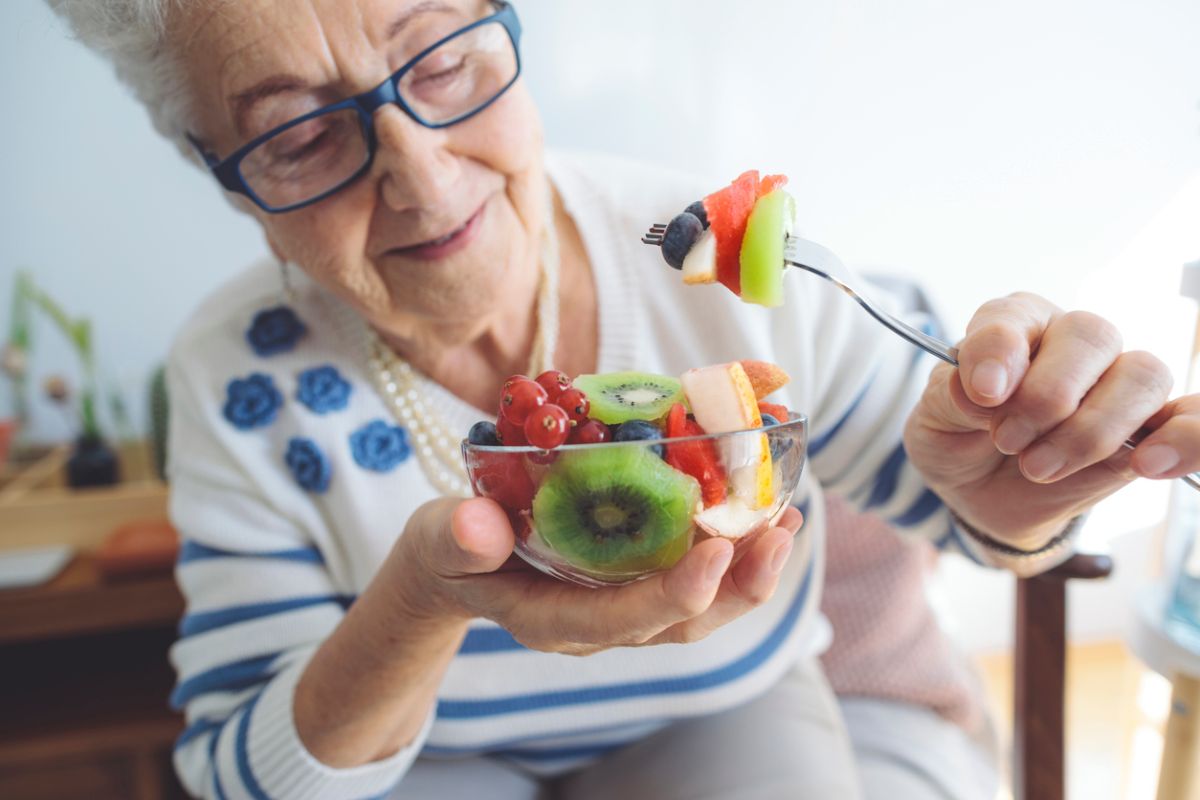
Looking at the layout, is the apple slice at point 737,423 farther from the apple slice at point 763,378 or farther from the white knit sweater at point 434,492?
the white knit sweater at point 434,492

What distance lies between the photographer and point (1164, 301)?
74 centimetres

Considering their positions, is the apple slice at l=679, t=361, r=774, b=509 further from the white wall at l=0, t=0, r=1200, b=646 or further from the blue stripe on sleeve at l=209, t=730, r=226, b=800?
the blue stripe on sleeve at l=209, t=730, r=226, b=800

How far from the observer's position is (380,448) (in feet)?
3.28

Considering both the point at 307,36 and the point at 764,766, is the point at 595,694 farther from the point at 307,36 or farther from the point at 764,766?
the point at 307,36

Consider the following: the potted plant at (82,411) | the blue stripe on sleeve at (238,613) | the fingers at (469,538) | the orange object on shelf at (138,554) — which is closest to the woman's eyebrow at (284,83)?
the fingers at (469,538)

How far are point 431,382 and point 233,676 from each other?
0.38 metres

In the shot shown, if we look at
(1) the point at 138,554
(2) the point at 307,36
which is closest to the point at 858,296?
(2) the point at 307,36

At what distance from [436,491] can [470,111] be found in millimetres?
409

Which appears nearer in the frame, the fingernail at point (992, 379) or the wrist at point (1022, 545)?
the fingernail at point (992, 379)

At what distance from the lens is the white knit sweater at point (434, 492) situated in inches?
38.6

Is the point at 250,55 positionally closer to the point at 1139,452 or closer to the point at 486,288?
the point at 486,288

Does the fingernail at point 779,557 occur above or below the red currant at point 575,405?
below

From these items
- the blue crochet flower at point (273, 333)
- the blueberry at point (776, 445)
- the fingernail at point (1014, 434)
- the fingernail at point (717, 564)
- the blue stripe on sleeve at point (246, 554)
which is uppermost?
the blueberry at point (776, 445)

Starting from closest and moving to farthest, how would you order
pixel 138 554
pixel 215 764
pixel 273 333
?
pixel 215 764
pixel 273 333
pixel 138 554
